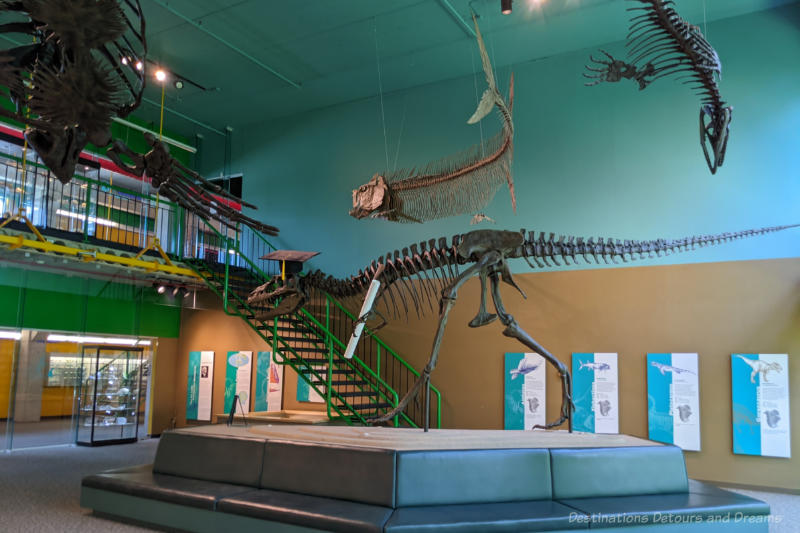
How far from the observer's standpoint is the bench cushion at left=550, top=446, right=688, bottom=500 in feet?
15.2

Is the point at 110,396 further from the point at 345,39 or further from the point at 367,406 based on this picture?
the point at 345,39

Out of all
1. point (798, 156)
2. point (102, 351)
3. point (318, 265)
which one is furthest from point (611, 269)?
point (102, 351)

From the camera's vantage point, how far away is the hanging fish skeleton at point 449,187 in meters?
5.48

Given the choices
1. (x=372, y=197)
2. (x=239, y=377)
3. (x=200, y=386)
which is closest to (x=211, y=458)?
(x=372, y=197)

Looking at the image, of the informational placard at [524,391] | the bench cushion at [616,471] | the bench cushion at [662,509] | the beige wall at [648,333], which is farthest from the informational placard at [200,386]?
the bench cushion at [662,509]

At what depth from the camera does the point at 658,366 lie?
26.6ft

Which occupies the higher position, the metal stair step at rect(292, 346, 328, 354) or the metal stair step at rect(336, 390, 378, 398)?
the metal stair step at rect(292, 346, 328, 354)

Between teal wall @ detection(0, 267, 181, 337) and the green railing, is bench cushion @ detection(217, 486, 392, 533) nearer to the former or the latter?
the green railing

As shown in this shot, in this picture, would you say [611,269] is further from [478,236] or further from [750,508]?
[750,508]

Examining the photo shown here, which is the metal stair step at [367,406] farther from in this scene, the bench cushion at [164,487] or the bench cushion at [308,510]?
the bench cushion at [308,510]

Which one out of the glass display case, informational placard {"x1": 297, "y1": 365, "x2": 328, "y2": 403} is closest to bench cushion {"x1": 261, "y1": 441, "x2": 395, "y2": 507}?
informational placard {"x1": 297, "y1": 365, "x2": 328, "y2": 403}

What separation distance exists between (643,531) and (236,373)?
29.1 ft

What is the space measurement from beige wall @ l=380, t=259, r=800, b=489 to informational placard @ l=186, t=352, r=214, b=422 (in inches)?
187

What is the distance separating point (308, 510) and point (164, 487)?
1.52m
